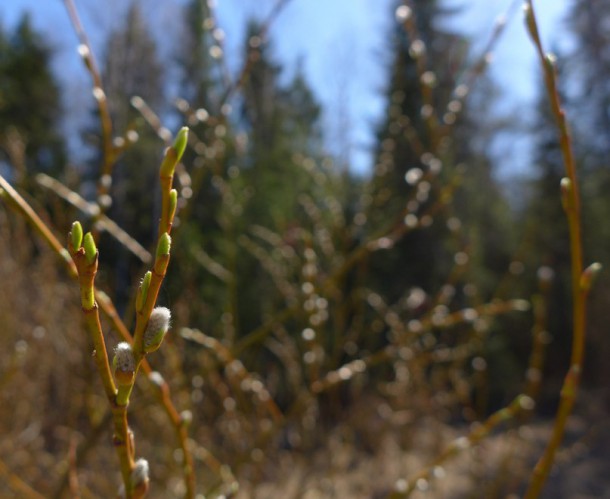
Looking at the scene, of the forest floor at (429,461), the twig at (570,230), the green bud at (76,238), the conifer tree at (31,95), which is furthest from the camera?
the conifer tree at (31,95)

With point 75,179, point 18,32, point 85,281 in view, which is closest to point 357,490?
point 75,179

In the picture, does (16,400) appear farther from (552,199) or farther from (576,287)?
(552,199)

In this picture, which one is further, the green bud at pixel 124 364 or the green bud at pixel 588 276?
the green bud at pixel 588 276

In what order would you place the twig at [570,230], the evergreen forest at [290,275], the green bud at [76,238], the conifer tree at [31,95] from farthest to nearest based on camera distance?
1. the conifer tree at [31,95]
2. the evergreen forest at [290,275]
3. the twig at [570,230]
4. the green bud at [76,238]

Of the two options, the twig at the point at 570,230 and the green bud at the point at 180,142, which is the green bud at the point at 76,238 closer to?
the green bud at the point at 180,142

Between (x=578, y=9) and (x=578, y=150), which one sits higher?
(x=578, y=9)

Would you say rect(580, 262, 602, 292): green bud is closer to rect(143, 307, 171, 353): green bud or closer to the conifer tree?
rect(143, 307, 171, 353): green bud

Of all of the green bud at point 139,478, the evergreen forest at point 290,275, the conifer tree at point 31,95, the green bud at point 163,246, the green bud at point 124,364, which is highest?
the conifer tree at point 31,95

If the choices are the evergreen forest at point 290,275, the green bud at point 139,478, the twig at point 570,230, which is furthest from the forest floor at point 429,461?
the green bud at point 139,478

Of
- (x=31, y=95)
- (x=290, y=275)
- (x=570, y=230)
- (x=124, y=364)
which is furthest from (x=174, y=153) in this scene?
(x=31, y=95)

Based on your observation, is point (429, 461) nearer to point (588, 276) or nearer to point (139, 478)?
point (588, 276)
